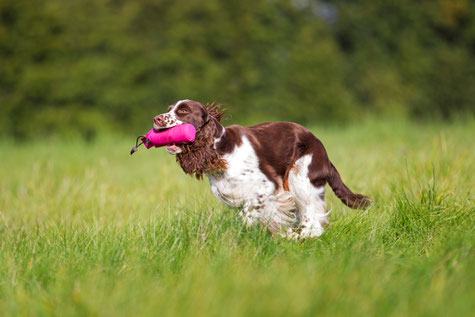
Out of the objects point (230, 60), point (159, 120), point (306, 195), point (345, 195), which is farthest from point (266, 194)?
point (230, 60)

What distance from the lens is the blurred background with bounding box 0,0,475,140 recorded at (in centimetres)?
1739

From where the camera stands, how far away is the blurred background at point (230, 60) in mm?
17391

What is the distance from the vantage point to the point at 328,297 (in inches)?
77.7

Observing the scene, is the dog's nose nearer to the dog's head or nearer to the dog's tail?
the dog's head

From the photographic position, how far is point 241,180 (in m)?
3.24

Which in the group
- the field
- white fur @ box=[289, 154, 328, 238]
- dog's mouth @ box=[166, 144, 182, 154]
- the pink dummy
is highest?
the pink dummy

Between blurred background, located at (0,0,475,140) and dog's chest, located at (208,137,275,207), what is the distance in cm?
1215

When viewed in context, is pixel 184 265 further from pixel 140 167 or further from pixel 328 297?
pixel 140 167

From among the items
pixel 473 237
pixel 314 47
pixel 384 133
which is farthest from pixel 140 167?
pixel 314 47

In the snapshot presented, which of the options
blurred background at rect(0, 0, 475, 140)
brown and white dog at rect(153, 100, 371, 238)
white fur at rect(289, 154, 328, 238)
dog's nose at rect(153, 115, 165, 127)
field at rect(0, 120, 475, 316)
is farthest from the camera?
blurred background at rect(0, 0, 475, 140)

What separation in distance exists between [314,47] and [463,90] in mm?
8888

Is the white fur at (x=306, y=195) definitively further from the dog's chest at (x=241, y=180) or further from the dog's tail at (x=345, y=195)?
the dog's chest at (x=241, y=180)

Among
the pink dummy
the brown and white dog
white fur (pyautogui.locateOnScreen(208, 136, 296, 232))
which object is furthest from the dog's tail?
the pink dummy

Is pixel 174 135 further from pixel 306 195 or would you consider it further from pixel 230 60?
pixel 230 60
